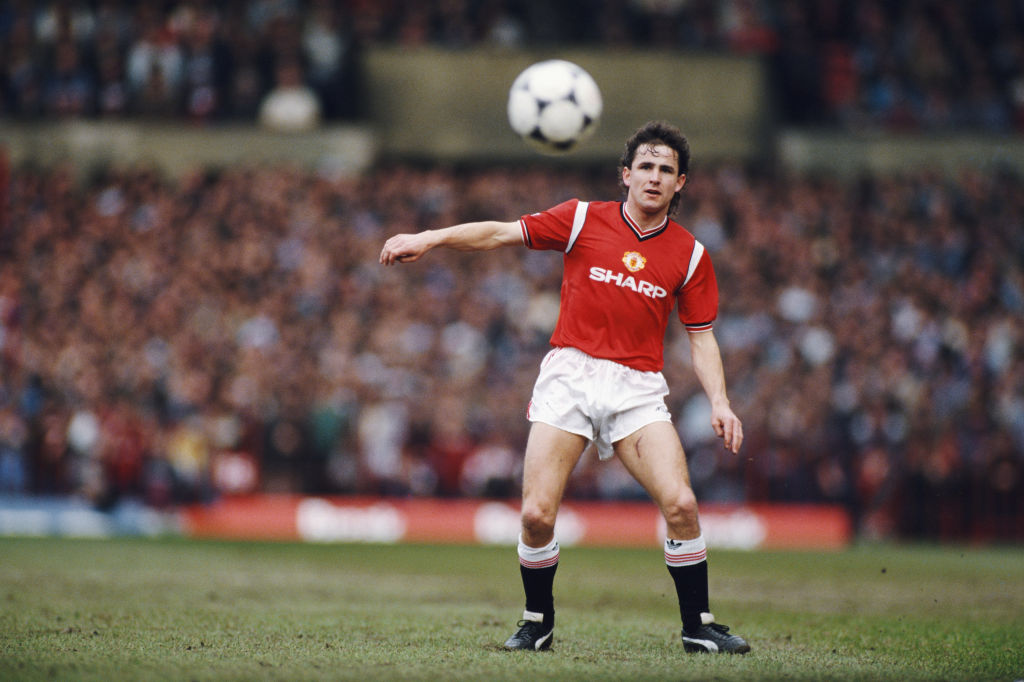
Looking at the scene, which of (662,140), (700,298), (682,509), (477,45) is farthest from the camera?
(477,45)

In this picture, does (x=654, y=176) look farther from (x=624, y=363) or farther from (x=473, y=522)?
(x=473, y=522)

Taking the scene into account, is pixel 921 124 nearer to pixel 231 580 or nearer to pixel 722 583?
pixel 722 583

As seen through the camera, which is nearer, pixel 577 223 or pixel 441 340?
pixel 577 223

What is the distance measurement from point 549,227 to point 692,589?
2.13 metres

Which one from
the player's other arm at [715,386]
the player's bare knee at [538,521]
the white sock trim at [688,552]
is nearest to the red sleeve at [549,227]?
the player's other arm at [715,386]

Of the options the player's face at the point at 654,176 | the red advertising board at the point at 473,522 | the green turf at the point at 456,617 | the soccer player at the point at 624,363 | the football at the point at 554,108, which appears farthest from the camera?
the red advertising board at the point at 473,522

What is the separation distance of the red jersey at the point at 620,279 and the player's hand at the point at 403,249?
0.63 metres

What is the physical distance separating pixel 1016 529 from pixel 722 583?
26.9 ft

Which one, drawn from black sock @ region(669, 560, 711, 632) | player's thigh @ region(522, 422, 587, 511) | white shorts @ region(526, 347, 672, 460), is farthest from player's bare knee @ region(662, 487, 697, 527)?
player's thigh @ region(522, 422, 587, 511)

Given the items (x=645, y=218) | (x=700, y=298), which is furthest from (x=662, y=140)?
(x=700, y=298)

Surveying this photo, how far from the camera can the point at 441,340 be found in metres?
19.7

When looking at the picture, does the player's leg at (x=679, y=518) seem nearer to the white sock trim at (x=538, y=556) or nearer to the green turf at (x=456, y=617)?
the green turf at (x=456, y=617)

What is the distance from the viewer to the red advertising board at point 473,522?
17.8 meters

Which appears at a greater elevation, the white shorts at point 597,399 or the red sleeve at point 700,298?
the red sleeve at point 700,298
